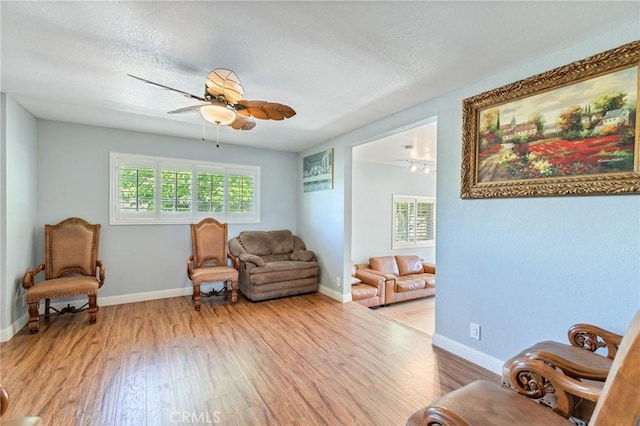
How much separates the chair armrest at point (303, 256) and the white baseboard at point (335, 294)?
1.70 ft

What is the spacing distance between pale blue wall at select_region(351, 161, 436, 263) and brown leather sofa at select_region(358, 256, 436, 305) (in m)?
0.31

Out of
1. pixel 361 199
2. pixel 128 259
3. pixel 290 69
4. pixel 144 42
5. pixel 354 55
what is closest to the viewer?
pixel 144 42

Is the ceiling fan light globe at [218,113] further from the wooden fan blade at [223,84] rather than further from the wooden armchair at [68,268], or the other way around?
the wooden armchair at [68,268]

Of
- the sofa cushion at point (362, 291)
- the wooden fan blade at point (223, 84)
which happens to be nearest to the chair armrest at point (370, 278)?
the sofa cushion at point (362, 291)

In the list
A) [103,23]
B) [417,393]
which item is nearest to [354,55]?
[103,23]

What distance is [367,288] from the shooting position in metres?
4.89

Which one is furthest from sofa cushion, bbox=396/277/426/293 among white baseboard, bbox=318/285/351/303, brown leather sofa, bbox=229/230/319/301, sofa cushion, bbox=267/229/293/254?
sofa cushion, bbox=267/229/293/254

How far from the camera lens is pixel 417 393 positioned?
6.81 feet

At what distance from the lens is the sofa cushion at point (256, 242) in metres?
4.77

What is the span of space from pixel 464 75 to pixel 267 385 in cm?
301

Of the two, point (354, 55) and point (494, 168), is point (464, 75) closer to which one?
point (494, 168)

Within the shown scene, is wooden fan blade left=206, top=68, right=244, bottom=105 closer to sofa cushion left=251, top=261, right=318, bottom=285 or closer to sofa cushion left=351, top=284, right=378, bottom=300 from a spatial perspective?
sofa cushion left=251, top=261, right=318, bottom=285

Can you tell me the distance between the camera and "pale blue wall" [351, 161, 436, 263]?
585 cm

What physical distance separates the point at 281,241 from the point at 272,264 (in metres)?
0.72
